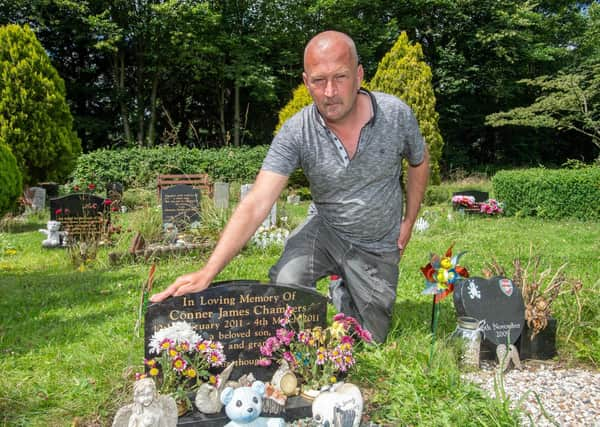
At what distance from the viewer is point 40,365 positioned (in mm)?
3324

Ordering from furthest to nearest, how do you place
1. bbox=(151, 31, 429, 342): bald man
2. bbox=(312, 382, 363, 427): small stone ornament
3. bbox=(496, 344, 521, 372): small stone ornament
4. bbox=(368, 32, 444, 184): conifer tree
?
1. bbox=(368, 32, 444, 184): conifer tree
2. bbox=(496, 344, 521, 372): small stone ornament
3. bbox=(151, 31, 429, 342): bald man
4. bbox=(312, 382, 363, 427): small stone ornament

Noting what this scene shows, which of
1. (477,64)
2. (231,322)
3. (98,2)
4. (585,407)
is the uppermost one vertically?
(98,2)

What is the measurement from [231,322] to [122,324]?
1.79 metres

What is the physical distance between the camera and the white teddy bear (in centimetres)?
222

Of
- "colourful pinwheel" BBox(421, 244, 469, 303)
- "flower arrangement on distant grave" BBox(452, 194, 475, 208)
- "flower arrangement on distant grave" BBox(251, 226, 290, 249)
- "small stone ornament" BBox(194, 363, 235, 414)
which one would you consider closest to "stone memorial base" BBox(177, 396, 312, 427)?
"small stone ornament" BBox(194, 363, 235, 414)

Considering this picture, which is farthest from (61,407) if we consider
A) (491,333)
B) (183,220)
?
(183,220)

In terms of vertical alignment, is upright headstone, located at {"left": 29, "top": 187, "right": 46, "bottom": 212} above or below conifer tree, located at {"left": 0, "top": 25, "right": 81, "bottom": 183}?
below

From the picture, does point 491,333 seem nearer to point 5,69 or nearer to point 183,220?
point 183,220

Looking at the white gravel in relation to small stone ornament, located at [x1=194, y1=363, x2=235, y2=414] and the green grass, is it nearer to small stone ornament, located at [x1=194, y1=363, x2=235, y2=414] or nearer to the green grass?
the green grass

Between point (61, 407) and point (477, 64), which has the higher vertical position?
point (477, 64)

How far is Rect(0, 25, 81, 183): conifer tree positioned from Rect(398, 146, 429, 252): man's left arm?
41.4ft

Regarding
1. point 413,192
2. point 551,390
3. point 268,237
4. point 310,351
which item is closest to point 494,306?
point 551,390

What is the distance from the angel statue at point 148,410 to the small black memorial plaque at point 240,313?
0.36 metres

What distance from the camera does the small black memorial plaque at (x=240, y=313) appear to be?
2572 mm
